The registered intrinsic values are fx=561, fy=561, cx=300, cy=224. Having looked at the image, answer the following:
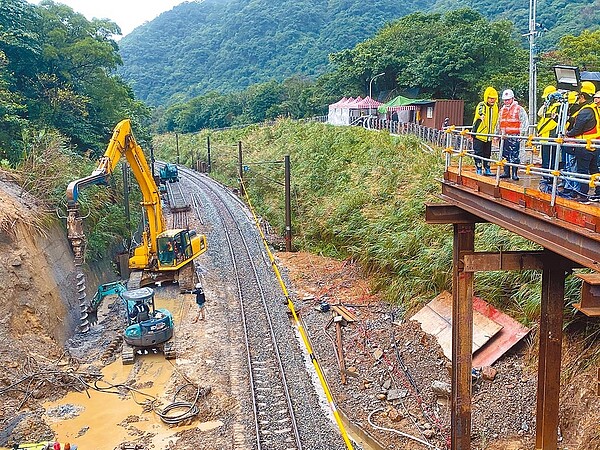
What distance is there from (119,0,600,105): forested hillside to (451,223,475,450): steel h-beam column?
9576cm

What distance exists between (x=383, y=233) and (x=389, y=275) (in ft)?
6.35

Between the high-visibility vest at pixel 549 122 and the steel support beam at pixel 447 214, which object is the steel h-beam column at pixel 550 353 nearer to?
the steel support beam at pixel 447 214

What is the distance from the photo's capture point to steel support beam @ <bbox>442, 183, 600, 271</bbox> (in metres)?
6.17

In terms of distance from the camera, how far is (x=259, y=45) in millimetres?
126000

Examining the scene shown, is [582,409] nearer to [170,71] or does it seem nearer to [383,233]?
[383,233]

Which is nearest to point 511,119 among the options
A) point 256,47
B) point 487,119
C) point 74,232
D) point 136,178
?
point 487,119

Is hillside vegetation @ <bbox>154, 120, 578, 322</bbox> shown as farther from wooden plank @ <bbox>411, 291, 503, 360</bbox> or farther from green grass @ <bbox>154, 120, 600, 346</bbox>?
wooden plank @ <bbox>411, 291, 503, 360</bbox>

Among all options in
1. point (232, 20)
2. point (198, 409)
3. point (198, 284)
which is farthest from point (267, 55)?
point (198, 409)

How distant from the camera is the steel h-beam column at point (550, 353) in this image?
9516mm

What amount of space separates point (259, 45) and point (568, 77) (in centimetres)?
12476

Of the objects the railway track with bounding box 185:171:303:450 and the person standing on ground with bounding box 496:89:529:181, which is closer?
the person standing on ground with bounding box 496:89:529:181

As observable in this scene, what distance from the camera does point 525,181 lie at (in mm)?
8969

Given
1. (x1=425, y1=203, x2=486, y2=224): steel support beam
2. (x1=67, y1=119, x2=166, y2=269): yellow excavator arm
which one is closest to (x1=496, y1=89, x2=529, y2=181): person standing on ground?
(x1=425, y1=203, x2=486, y2=224): steel support beam

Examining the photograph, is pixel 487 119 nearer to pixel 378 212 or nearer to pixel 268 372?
pixel 268 372
